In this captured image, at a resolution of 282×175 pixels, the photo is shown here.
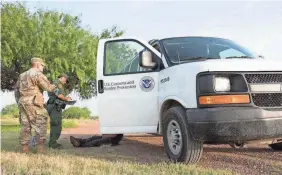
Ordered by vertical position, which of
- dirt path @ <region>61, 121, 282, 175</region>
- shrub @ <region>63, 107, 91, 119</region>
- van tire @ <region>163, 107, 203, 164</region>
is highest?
van tire @ <region>163, 107, 203, 164</region>

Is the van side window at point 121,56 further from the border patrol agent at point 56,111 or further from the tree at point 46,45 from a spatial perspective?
the tree at point 46,45

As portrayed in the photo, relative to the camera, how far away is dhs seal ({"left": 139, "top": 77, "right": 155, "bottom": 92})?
22.0 feet

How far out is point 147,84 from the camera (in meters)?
6.76

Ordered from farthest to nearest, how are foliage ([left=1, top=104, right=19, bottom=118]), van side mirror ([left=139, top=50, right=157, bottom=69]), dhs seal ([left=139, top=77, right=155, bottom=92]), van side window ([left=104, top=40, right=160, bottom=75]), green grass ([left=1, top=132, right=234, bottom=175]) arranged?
foliage ([left=1, top=104, right=19, bottom=118])
van side window ([left=104, top=40, right=160, bottom=75])
dhs seal ([left=139, top=77, right=155, bottom=92])
van side mirror ([left=139, top=50, right=157, bottom=69])
green grass ([left=1, top=132, right=234, bottom=175])

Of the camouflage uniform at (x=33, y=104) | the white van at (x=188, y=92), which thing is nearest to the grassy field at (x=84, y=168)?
the white van at (x=188, y=92)

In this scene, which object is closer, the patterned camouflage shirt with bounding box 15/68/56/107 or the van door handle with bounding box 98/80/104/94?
the van door handle with bounding box 98/80/104/94

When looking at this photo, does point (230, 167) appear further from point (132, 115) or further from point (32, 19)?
point (32, 19)

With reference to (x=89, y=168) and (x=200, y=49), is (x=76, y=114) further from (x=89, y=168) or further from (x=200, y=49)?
(x=89, y=168)

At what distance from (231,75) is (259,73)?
370 mm

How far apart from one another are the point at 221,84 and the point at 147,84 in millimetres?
1612

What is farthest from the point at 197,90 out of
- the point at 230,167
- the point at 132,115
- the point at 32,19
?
the point at 32,19

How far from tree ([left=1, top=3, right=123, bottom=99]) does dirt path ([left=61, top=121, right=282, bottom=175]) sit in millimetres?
14068

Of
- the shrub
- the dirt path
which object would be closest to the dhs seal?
the dirt path

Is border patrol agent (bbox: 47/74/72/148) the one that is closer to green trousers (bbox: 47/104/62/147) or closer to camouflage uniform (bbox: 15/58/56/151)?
green trousers (bbox: 47/104/62/147)
